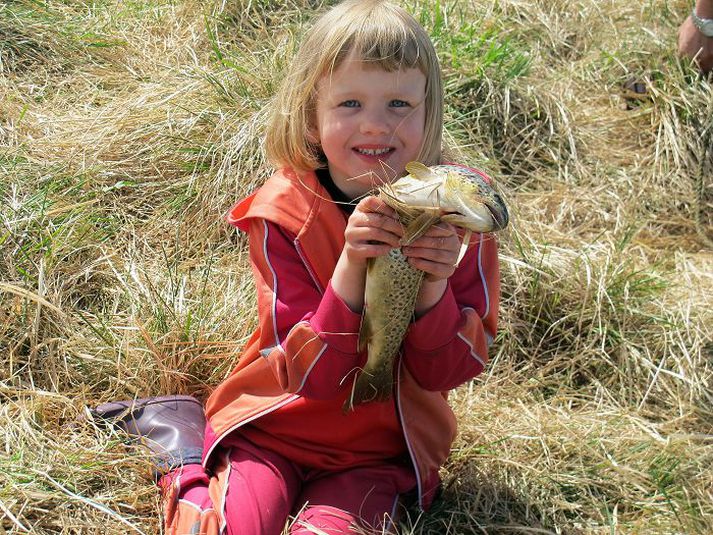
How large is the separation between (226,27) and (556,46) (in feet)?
6.48

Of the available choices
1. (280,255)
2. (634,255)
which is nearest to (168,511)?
(280,255)

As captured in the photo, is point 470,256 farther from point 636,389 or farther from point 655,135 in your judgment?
point 655,135

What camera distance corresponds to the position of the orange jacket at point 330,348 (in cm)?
239

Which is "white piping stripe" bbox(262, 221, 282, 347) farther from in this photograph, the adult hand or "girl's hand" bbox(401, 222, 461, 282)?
the adult hand

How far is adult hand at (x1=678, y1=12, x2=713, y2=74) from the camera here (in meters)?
4.79

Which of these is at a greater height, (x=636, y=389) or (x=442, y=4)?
(x=442, y=4)

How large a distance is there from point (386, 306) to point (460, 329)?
33 centimetres

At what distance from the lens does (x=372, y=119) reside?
2.45 m

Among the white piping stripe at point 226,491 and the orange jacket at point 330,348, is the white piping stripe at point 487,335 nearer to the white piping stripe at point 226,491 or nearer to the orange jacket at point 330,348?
the orange jacket at point 330,348

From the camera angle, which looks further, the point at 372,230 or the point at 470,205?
the point at 372,230

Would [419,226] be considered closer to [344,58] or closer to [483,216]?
[483,216]

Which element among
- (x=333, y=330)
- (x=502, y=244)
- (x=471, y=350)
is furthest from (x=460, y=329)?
(x=502, y=244)

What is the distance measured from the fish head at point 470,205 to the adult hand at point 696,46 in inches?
134

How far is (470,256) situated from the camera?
8.54 feet
